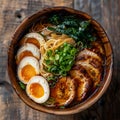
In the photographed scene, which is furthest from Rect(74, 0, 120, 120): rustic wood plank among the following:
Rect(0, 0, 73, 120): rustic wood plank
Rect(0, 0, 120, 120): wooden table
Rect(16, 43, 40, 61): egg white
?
Rect(16, 43, 40, 61): egg white

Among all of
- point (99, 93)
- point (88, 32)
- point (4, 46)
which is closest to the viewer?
point (99, 93)

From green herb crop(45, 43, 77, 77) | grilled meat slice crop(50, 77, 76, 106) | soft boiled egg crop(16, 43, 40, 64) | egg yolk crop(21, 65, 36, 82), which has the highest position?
soft boiled egg crop(16, 43, 40, 64)

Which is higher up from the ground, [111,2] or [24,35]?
[111,2]

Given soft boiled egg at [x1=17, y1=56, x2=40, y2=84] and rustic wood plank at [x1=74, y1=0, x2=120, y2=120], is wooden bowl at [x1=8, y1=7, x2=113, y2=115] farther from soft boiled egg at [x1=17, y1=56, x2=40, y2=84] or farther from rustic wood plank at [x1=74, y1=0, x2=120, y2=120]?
rustic wood plank at [x1=74, y1=0, x2=120, y2=120]

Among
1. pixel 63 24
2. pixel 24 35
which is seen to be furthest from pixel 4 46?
pixel 63 24

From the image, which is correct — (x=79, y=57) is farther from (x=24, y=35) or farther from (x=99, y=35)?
(x=24, y=35)

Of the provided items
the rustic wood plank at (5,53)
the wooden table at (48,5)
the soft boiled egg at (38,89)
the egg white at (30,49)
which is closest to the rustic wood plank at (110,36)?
the wooden table at (48,5)

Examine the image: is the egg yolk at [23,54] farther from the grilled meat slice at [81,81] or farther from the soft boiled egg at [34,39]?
the grilled meat slice at [81,81]

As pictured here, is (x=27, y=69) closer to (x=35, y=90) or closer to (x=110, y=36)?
(x=35, y=90)
